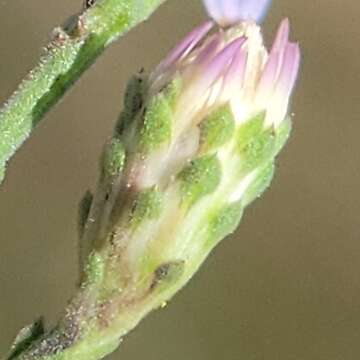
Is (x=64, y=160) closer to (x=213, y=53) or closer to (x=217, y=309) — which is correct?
(x=217, y=309)

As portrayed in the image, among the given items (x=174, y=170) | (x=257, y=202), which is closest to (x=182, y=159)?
(x=174, y=170)

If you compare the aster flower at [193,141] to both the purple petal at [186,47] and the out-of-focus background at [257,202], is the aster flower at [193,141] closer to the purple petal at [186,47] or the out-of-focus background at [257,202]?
the purple petal at [186,47]

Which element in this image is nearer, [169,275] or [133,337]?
[169,275]

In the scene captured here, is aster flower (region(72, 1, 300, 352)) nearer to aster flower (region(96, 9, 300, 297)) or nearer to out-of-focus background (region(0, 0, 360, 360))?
aster flower (region(96, 9, 300, 297))

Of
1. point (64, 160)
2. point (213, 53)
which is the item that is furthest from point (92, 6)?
point (64, 160)

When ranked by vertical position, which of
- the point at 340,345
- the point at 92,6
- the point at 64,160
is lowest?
the point at 340,345
